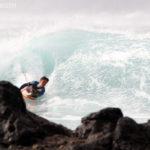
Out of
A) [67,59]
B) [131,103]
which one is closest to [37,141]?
[131,103]

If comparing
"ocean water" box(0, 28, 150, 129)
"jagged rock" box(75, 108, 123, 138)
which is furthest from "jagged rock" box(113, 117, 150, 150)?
"ocean water" box(0, 28, 150, 129)

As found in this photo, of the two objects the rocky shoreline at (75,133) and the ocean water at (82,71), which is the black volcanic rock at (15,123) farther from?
the ocean water at (82,71)

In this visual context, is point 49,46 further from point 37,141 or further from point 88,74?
point 37,141

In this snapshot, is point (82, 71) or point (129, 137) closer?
point (129, 137)

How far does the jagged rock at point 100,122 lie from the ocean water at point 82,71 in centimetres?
893

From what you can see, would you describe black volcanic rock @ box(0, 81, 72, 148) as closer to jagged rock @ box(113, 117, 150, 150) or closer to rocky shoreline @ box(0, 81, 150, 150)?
rocky shoreline @ box(0, 81, 150, 150)

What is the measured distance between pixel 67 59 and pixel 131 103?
920 centimetres

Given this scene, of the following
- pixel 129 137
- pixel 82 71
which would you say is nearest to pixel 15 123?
pixel 129 137

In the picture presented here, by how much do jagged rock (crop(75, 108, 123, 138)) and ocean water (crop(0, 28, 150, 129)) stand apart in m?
8.93

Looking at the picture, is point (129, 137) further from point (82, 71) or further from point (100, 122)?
point (82, 71)

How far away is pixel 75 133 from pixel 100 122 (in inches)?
19.1

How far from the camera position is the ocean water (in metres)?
16.9

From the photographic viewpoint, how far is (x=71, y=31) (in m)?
34.0

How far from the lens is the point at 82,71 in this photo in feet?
77.6
